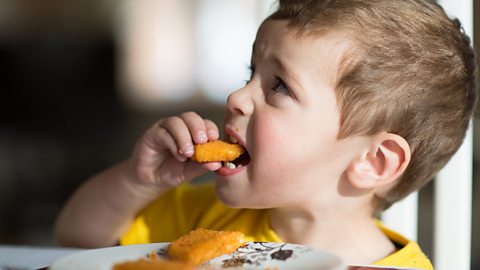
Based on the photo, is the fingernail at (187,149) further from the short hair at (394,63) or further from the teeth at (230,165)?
the short hair at (394,63)

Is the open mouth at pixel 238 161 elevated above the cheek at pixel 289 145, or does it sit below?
below

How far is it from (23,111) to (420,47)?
355 centimetres

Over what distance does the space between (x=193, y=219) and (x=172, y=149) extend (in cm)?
19

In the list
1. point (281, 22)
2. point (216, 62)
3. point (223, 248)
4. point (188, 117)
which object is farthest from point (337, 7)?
point (216, 62)

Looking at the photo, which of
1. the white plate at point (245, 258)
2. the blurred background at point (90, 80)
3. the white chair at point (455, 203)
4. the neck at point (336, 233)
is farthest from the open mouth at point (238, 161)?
the blurred background at point (90, 80)

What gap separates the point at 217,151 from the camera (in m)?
0.90

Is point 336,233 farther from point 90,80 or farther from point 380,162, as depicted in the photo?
point 90,80

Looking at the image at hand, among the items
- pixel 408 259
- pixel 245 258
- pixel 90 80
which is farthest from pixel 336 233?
pixel 90 80

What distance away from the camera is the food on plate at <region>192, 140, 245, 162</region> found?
0.89 meters

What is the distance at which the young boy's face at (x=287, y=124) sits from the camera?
0.88 m

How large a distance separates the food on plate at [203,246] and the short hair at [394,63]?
0.91 ft

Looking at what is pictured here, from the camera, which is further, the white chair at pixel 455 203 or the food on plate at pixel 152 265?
the white chair at pixel 455 203

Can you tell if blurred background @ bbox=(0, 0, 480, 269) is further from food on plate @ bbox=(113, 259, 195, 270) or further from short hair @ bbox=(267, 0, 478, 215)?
food on plate @ bbox=(113, 259, 195, 270)

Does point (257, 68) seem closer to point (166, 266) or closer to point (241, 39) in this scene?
point (166, 266)
